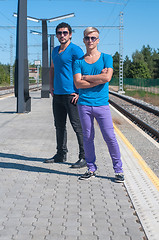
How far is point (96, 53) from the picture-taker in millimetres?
5070

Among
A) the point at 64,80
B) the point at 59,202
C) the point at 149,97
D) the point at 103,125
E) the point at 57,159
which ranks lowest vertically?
the point at 59,202

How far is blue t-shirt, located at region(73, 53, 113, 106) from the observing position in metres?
→ 5.06

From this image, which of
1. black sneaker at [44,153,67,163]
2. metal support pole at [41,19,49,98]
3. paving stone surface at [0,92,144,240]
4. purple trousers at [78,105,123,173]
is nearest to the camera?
paving stone surface at [0,92,144,240]

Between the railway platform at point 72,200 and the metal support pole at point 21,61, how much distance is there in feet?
24.6

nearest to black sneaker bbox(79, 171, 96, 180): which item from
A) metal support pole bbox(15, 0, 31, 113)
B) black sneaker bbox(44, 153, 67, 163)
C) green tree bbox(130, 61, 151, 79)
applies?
black sneaker bbox(44, 153, 67, 163)

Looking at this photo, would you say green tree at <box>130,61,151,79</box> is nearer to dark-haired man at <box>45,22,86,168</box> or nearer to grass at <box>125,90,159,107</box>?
grass at <box>125,90,159,107</box>

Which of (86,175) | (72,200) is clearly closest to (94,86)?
(86,175)

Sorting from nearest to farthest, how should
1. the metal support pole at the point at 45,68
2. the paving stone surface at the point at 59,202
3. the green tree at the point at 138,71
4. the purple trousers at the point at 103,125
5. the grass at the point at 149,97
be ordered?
1. the paving stone surface at the point at 59,202
2. the purple trousers at the point at 103,125
3. the metal support pole at the point at 45,68
4. the grass at the point at 149,97
5. the green tree at the point at 138,71

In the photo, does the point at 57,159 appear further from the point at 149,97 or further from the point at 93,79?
the point at 149,97

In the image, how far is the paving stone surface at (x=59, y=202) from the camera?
3.55 metres

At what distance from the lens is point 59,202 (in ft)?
14.4

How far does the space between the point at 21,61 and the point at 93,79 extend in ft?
34.2

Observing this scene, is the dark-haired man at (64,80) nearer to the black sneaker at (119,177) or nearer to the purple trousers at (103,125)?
the purple trousers at (103,125)

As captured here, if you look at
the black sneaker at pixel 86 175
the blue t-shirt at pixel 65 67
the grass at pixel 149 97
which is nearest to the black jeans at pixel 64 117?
the blue t-shirt at pixel 65 67
